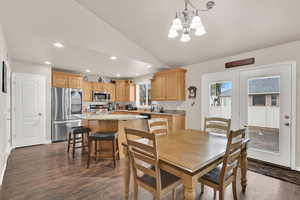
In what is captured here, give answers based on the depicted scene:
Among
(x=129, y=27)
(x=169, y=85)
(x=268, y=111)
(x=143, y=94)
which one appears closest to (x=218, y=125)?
(x=268, y=111)

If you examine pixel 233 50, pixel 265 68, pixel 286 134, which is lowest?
pixel 286 134

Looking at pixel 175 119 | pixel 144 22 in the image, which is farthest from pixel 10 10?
pixel 175 119

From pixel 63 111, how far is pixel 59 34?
265cm

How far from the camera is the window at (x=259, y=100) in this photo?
3099mm

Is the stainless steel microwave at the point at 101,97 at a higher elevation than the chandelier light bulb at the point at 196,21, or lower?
lower

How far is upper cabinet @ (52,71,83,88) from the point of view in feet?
15.1

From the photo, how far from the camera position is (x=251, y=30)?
8.86ft

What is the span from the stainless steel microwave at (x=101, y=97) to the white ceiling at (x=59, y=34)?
2325mm

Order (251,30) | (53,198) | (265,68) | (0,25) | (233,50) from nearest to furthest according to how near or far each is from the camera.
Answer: (53,198) → (0,25) → (251,30) → (265,68) → (233,50)

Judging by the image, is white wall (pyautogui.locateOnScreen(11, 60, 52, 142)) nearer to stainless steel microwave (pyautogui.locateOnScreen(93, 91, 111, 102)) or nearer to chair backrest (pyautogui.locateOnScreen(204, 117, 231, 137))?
stainless steel microwave (pyautogui.locateOnScreen(93, 91, 111, 102))

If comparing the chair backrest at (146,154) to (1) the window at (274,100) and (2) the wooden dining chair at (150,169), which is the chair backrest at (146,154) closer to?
(2) the wooden dining chair at (150,169)

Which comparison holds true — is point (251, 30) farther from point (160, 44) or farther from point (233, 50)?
point (160, 44)

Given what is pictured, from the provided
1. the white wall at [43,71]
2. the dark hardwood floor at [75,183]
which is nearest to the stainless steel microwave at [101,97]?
the white wall at [43,71]

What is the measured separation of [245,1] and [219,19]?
0.45 meters
